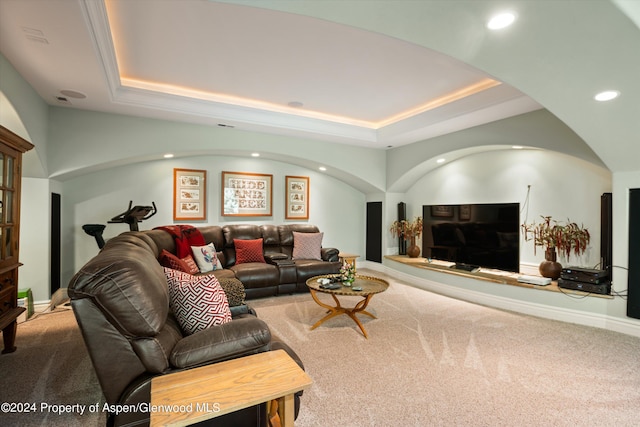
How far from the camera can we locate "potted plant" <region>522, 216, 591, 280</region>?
388 centimetres

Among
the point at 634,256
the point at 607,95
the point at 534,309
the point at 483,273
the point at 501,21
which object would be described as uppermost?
the point at 501,21

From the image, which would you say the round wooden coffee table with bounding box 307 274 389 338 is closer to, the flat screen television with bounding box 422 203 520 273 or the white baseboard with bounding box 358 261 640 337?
the white baseboard with bounding box 358 261 640 337

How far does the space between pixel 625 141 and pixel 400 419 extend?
3241mm

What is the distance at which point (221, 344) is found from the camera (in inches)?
62.7

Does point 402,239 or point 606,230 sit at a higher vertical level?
point 606,230

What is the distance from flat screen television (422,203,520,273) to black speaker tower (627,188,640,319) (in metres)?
1.11

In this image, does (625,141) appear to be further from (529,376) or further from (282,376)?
(282,376)

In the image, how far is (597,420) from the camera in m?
1.92

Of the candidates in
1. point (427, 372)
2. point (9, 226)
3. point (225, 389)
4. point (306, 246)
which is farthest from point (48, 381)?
point (306, 246)

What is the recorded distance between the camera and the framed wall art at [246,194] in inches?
217

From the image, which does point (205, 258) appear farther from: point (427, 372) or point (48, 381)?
point (427, 372)

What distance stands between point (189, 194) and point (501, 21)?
15.7 feet

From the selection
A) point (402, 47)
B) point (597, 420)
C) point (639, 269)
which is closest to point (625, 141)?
point (639, 269)

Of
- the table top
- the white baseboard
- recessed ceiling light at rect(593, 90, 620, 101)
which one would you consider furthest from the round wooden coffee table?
recessed ceiling light at rect(593, 90, 620, 101)
